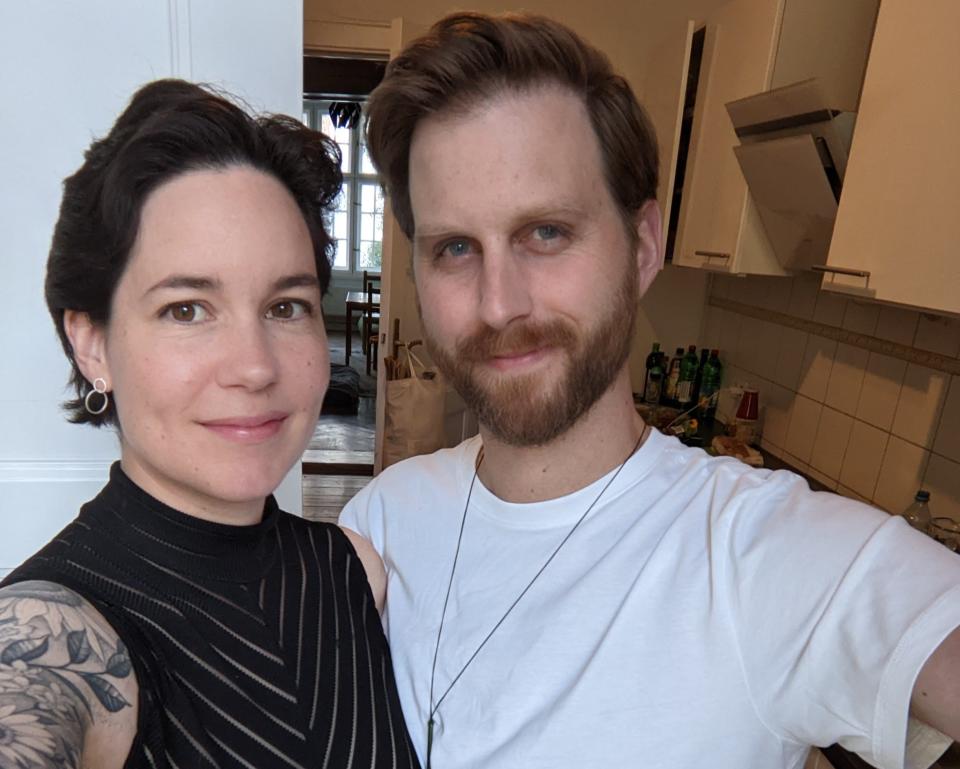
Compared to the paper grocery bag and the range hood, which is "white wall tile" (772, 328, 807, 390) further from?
the paper grocery bag

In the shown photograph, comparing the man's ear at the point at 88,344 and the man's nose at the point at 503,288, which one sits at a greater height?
the man's nose at the point at 503,288

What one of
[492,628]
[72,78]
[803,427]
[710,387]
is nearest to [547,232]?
[492,628]

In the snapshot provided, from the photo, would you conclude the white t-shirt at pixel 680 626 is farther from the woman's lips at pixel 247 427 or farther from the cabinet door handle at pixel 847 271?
the cabinet door handle at pixel 847 271

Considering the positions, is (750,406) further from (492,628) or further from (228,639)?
(228,639)

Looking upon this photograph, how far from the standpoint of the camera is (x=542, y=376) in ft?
2.55

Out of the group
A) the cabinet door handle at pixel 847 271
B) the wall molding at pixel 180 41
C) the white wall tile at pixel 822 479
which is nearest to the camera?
the wall molding at pixel 180 41

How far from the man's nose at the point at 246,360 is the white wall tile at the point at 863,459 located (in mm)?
1812

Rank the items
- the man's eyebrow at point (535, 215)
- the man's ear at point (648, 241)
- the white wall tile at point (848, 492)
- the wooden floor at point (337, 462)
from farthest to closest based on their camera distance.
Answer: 1. the wooden floor at point (337, 462)
2. the white wall tile at point (848, 492)
3. the man's ear at point (648, 241)
4. the man's eyebrow at point (535, 215)

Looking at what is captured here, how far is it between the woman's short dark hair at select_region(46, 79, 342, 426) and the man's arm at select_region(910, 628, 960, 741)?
0.80 metres

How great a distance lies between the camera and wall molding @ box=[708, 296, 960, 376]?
5.11 feet

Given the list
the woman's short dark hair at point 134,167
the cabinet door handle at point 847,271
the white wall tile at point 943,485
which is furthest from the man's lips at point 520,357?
the white wall tile at point 943,485

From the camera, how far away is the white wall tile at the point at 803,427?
203 cm

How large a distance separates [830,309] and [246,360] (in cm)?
200

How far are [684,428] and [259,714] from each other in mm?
2122
